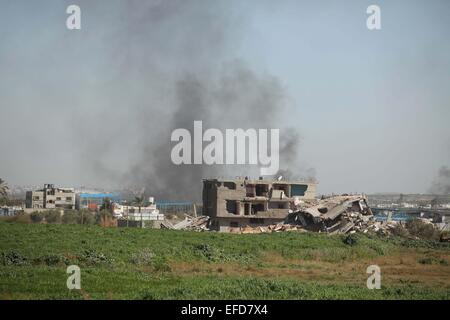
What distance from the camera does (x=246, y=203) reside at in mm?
59000

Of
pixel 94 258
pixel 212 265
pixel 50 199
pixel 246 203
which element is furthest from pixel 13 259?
pixel 50 199

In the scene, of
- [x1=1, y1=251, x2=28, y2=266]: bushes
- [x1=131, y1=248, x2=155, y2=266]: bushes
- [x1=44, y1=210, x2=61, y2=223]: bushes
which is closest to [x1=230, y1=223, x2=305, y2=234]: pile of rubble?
[x1=131, y1=248, x2=155, y2=266]: bushes

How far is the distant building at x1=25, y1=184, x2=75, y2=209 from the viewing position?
10475 centimetres

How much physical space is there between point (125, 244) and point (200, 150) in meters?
55.9

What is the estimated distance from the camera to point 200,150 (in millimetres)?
87750

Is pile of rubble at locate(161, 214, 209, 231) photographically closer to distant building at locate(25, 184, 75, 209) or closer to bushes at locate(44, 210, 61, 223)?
bushes at locate(44, 210, 61, 223)

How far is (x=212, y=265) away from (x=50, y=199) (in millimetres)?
82999

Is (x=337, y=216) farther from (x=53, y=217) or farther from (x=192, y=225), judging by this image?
(x=53, y=217)

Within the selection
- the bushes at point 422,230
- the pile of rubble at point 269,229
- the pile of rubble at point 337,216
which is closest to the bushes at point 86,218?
the pile of rubble at point 269,229

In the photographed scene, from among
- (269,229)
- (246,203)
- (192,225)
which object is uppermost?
(246,203)

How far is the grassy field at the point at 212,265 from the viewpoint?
63.1 ft
